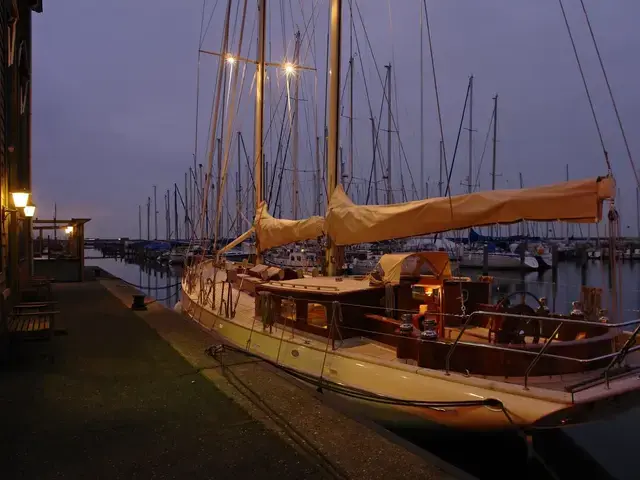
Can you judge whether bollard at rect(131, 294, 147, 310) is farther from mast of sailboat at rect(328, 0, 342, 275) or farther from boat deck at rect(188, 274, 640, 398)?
mast of sailboat at rect(328, 0, 342, 275)

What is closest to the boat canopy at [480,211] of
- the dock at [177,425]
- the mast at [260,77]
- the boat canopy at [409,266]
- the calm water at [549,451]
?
the boat canopy at [409,266]

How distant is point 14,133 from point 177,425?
453 inches

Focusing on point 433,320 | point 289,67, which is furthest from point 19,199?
point 289,67

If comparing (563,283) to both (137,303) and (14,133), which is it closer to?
(137,303)

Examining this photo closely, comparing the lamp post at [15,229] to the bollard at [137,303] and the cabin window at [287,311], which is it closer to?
the bollard at [137,303]

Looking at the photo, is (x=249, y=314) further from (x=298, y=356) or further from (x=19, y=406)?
(x=19, y=406)

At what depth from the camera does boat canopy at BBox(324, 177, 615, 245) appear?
6262 millimetres

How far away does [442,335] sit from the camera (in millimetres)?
7977

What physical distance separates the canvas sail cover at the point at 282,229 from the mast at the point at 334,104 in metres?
0.72

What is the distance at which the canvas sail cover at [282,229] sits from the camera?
1156 centimetres

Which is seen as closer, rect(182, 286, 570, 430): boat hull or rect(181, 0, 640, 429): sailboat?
rect(182, 286, 570, 430): boat hull

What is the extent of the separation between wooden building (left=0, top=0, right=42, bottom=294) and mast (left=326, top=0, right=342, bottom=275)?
6.77m

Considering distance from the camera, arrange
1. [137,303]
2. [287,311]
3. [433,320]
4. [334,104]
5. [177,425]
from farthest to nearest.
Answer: [137,303] → [334,104] → [287,311] → [433,320] → [177,425]

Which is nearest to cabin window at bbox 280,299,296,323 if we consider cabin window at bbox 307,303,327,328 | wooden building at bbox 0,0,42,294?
cabin window at bbox 307,303,327,328
